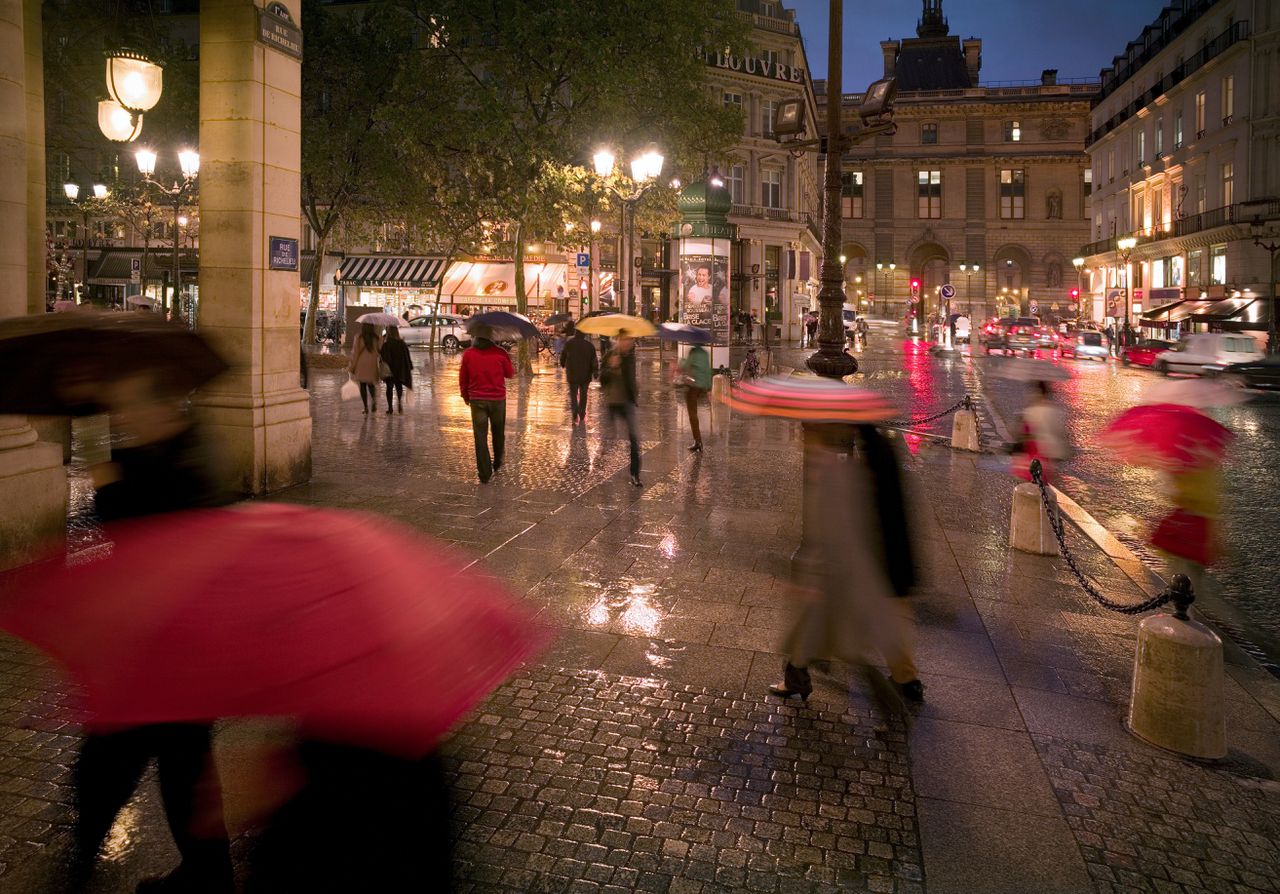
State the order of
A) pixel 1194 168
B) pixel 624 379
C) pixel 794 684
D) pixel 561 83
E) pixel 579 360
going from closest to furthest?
pixel 794 684
pixel 624 379
pixel 579 360
pixel 561 83
pixel 1194 168

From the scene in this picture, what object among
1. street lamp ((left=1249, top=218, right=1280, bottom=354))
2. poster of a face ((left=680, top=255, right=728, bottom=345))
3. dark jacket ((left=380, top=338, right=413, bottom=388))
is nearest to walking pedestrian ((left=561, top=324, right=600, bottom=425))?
dark jacket ((left=380, top=338, right=413, bottom=388))

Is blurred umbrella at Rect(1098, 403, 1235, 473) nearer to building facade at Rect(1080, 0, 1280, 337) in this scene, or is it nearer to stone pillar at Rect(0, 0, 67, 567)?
stone pillar at Rect(0, 0, 67, 567)

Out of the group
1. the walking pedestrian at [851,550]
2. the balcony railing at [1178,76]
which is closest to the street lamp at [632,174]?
the walking pedestrian at [851,550]

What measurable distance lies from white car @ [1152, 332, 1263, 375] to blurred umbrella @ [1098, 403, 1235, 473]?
75.3 ft

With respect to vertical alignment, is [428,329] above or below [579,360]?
above

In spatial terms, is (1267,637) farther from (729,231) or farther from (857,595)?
(729,231)

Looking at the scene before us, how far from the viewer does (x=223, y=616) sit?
2.83m

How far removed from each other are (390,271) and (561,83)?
23.2m

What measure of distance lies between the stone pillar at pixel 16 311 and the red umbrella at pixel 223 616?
4.42 meters

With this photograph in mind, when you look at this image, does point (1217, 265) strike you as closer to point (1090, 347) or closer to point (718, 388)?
point (1090, 347)

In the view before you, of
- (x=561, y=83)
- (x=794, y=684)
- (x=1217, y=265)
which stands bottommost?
(x=794, y=684)

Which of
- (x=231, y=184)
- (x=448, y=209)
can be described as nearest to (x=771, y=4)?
(x=448, y=209)

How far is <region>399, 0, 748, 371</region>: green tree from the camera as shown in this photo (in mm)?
24500

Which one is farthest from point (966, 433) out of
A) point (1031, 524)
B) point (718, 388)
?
point (1031, 524)
